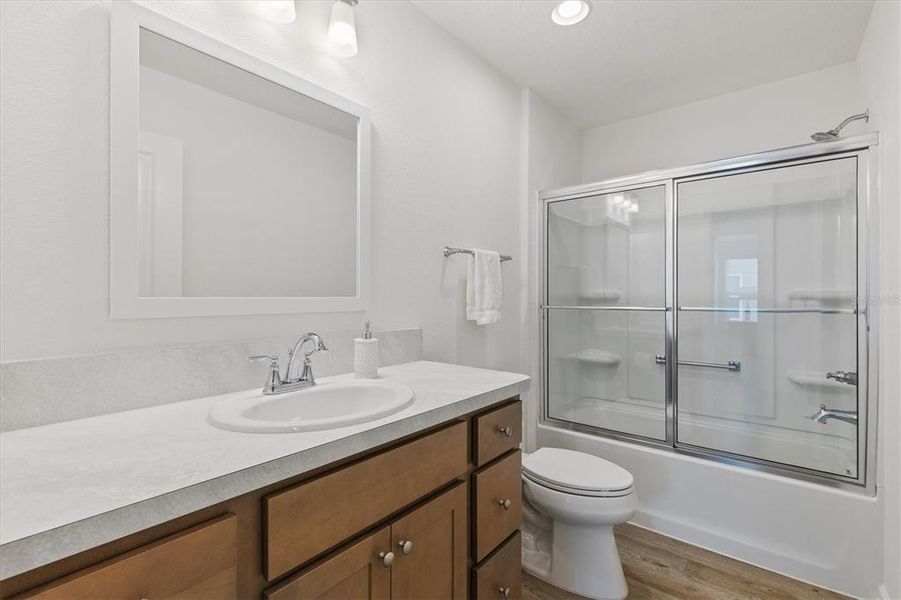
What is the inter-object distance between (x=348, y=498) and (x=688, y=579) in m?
1.68

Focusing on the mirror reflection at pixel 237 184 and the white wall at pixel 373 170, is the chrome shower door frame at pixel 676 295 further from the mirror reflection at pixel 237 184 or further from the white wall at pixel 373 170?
the mirror reflection at pixel 237 184

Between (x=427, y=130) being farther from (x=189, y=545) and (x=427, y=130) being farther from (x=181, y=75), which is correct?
(x=189, y=545)

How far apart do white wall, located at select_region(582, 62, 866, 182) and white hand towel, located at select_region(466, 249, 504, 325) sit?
1565 millimetres

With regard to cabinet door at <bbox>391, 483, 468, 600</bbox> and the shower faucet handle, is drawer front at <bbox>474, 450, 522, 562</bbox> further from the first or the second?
the shower faucet handle

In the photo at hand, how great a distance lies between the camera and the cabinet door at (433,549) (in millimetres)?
933

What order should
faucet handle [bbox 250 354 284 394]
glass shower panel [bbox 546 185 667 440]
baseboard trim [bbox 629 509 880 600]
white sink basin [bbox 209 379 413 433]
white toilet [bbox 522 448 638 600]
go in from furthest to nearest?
glass shower panel [bbox 546 185 667 440] < baseboard trim [bbox 629 509 880 600] < white toilet [bbox 522 448 638 600] < faucet handle [bbox 250 354 284 394] < white sink basin [bbox 209 379 413 433]

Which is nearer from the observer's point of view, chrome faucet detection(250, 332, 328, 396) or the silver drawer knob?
the silver drawer knob

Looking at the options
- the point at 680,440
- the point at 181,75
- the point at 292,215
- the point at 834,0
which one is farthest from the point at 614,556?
the point at 834,0

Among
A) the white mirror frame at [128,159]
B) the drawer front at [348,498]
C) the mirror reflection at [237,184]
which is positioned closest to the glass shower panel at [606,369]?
the mirror reflection at [237,184]

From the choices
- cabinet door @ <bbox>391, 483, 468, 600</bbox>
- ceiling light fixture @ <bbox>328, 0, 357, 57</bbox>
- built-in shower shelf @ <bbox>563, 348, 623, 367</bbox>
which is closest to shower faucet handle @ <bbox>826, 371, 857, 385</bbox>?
built-in shower shelf @ <bbox>563, 348, 623, 367</bbox>

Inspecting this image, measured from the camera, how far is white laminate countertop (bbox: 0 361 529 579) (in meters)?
0.53

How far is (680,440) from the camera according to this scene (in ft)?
7.24

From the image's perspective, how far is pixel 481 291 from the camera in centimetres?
201

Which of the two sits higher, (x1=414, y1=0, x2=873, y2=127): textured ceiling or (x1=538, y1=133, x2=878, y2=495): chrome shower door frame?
(x1=414, y1=0, x2=873, y2=127): textured ceiling
